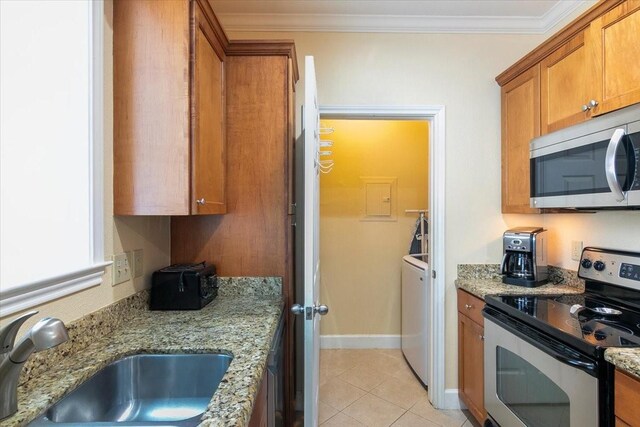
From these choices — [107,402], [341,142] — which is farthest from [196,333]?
[341,142]

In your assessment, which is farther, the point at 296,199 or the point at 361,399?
the point at 361,399

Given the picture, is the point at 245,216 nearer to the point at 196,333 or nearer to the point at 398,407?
the point at 196,333

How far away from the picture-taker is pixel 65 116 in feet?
3.92

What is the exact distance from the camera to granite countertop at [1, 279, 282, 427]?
2.67 feet

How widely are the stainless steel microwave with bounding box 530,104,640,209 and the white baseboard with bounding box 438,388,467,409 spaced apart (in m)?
1.34

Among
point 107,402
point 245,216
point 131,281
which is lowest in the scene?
point 107,402

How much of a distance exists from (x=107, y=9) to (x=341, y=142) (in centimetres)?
231

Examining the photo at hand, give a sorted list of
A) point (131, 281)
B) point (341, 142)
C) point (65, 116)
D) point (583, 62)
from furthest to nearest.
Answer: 1. point (341, 142)
2. point (583, 62)
3. point (131, 281)
4. point (65, 116)

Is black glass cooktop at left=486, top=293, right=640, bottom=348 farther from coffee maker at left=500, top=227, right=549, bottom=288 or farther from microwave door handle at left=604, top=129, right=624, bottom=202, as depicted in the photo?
microwave door handle at left=604, top=129, right=624, bottom=202

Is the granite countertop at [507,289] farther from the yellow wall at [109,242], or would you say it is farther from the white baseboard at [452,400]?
the yellow wall at [109,242]

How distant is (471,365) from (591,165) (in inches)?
51.2

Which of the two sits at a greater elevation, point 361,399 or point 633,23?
point 633,23

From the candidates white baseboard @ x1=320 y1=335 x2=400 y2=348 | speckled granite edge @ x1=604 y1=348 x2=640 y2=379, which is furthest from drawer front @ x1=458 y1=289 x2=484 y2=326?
white baseboard @ x1=320 y1=335 x2=400 y2=348

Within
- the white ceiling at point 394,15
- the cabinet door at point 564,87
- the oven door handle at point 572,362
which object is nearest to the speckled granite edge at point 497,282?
the oven door handle at point 572,362
